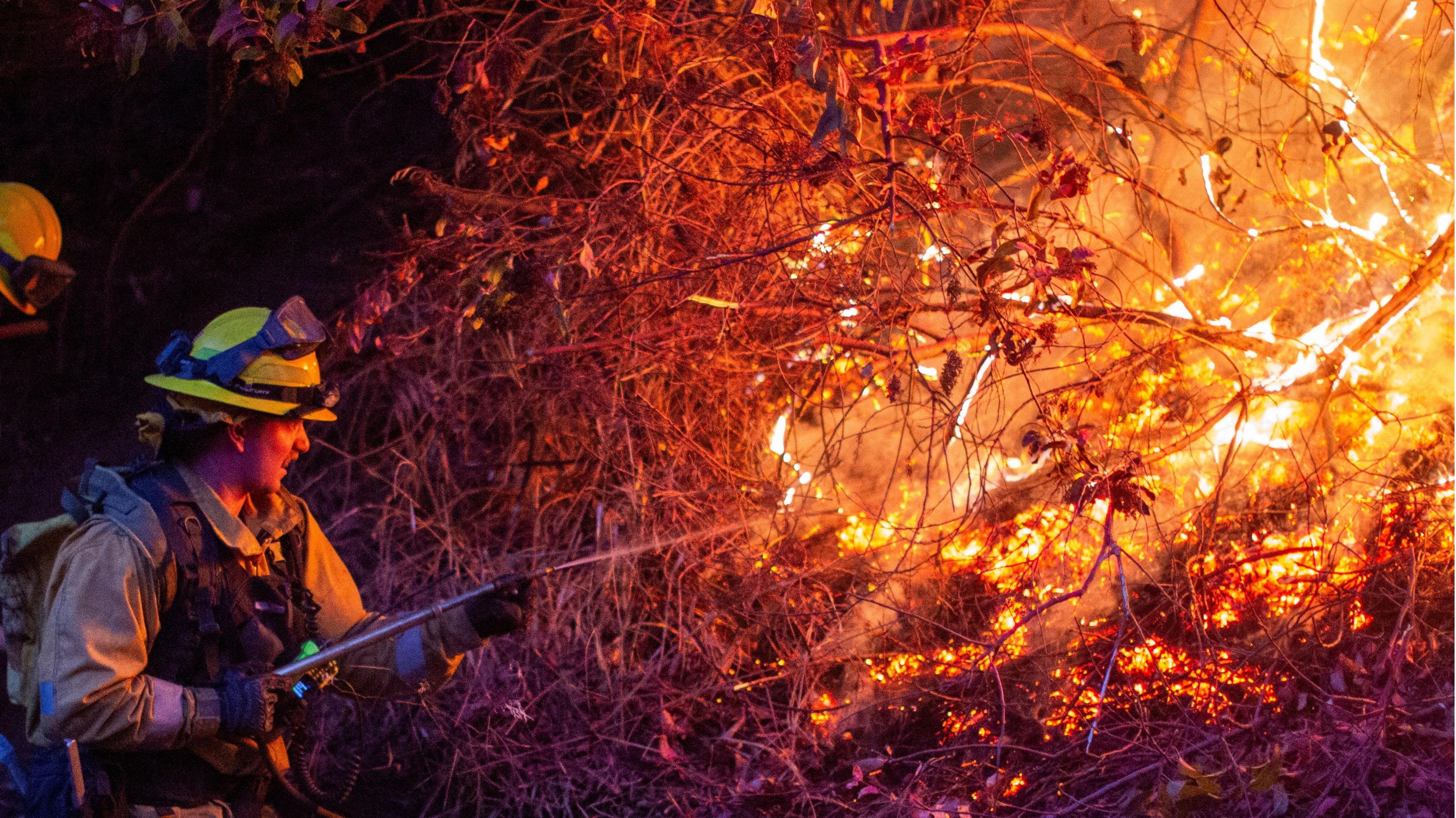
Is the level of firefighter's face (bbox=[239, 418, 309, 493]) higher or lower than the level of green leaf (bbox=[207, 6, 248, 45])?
lower

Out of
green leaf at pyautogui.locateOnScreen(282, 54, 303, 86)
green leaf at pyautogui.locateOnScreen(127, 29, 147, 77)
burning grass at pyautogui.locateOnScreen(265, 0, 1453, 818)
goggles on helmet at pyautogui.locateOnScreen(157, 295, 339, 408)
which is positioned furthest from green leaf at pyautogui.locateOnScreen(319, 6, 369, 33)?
goggles on helmet at pyautogui.locateOnScreen(157, 295, 339, 408)

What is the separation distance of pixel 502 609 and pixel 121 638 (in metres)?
0.95

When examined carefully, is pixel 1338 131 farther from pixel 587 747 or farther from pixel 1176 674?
pixel 587 747

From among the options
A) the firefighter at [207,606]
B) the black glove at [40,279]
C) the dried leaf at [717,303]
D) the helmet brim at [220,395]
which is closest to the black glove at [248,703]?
the firefighter at [207,606]

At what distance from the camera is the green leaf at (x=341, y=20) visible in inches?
138

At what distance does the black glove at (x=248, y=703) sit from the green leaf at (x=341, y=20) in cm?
215

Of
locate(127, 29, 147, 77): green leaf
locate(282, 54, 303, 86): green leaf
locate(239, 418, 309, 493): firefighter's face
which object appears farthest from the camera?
locate(282, 54, 303, 86): green leaf

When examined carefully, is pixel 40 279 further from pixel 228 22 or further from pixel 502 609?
pixel 502 609

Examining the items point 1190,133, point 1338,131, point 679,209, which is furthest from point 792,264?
point 1338,131

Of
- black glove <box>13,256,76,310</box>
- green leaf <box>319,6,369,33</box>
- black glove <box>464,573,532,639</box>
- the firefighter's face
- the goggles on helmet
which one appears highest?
green leaf <box>319,6,369,33</box>

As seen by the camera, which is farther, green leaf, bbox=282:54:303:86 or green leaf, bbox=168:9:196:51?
green leaf, bbox=282:54:303:86

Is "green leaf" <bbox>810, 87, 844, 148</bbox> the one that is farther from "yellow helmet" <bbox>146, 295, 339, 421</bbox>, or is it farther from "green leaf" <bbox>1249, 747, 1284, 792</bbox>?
"green leaf" <bbox>1249, 747, 1284, 792</bbox>

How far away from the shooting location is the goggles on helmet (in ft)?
9.50

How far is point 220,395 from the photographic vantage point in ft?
9.38
